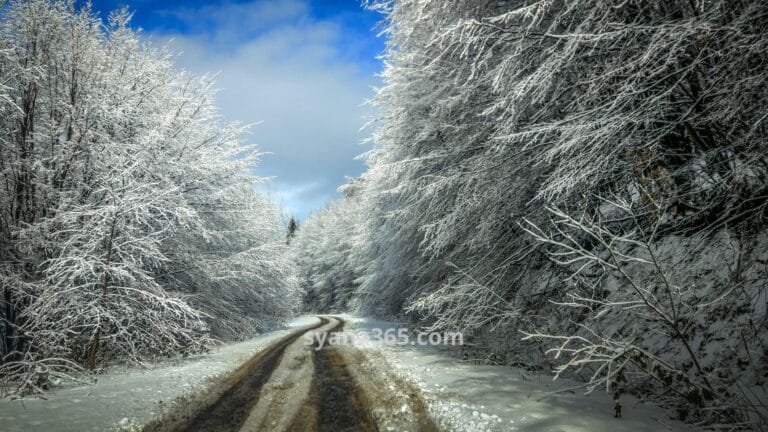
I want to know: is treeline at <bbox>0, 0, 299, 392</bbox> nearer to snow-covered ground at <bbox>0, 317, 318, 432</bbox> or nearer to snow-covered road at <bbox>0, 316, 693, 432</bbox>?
snow-covered ground at <bbox>0, 317, 318, 432</bbox>

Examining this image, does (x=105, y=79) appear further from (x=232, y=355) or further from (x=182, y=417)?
(x=182, y=417)

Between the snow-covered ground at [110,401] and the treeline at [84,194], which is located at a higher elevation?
the treeline at [84,194]

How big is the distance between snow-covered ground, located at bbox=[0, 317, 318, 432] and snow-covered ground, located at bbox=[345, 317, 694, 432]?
4157mm

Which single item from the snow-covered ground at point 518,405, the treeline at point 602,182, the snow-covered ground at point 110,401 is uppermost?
the treeline at point 602,182

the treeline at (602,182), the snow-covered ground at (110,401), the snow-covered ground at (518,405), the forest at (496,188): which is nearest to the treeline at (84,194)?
the forest at (496,188)

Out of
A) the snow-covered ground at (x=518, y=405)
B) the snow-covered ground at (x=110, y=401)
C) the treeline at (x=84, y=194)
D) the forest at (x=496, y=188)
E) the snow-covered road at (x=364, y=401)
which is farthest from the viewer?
the treeline at (x=84, y=194)

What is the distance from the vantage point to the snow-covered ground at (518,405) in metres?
4.11

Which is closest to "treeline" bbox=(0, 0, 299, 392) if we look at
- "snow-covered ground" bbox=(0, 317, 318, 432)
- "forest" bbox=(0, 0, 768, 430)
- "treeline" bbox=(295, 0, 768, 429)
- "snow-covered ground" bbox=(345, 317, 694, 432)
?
"forest" bbox=(0, 0, 768, 430)

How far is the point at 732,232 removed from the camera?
4.94 metres

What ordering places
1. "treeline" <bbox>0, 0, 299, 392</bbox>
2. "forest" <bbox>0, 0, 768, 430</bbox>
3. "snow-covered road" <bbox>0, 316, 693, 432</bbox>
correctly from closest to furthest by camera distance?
1. "forest" <bbox>0, 0, 768, 430</bbox>
2. "snow-covered road" <bbox>0, 316, 693, 432</bbox>
3. "treeline" <bbox>0, 0, 299, 392</bbox>

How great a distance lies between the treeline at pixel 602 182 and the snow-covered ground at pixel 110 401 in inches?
187

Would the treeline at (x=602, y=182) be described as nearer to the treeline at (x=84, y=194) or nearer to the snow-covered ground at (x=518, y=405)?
the snow-covered ground at (x=518, y=405)

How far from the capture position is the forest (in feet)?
12.9

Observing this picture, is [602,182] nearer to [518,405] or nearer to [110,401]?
[518,405]
